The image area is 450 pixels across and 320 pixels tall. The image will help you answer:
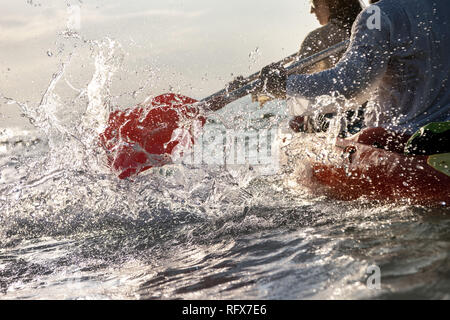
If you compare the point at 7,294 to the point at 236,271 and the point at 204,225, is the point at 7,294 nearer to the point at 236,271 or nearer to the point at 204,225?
the point at 236,271

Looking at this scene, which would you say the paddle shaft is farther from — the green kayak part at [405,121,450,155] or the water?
the green kayak part at [405,121,450,155]

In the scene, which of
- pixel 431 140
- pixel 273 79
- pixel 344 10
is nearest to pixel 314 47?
pixel 344 10

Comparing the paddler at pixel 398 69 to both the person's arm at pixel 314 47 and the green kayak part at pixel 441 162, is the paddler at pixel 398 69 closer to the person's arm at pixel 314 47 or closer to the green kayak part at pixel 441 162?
the green kayak part at pixel 441 162

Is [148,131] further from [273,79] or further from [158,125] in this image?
[273,79]

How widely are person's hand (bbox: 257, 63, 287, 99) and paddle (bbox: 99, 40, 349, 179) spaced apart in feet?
1.68

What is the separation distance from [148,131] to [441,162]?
8.64 feet

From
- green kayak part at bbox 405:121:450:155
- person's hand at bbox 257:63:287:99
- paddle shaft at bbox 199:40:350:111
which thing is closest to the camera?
green kayak part at bbox 405:121:450:155

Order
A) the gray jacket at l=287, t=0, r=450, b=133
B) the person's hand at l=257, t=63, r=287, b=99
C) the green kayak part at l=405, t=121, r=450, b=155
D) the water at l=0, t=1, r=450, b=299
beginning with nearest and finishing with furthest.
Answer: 1. the water at l=0, t=1, r=450, b=299
2. the green kayak part at l=405, t=121, r=450, b=155
3. the gray jacket at l=287, t=0, r=450, b=133
4. the person's hand at l=257, t=63, r=287, b=99

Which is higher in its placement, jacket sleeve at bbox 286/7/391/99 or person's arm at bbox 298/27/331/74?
person's arm at bbox 298/27/331/74

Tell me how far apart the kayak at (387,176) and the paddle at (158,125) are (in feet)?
4.32

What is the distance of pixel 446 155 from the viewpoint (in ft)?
9.05

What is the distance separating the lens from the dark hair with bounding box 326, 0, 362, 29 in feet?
15.6

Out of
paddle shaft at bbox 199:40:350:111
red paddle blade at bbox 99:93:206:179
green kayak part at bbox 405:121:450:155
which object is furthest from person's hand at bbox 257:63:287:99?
green kayak part at bbox 405:121:450:155

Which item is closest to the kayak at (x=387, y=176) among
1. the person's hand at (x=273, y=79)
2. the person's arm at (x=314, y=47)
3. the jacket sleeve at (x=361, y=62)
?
the jacket sleeve at (x=361, y=62)
